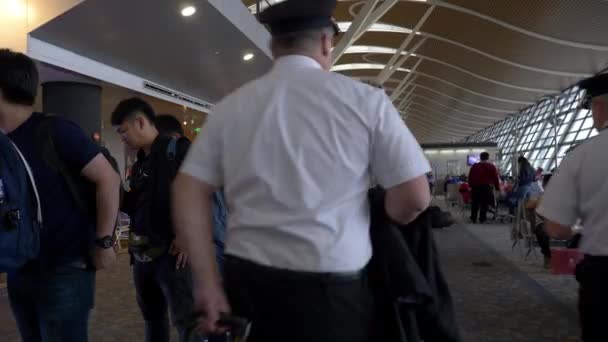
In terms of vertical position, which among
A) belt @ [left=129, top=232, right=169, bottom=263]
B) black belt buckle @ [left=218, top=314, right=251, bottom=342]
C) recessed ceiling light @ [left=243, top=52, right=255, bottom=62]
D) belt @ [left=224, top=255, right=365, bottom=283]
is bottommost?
black belt buckle @ [left=218, top=314, right=251, bottom=342]

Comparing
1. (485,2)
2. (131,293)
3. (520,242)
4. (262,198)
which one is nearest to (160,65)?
(131,293)

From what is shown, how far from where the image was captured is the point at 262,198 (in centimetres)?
135

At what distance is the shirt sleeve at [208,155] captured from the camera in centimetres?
142

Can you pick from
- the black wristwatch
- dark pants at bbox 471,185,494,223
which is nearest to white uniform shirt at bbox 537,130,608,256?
the black wristwatch

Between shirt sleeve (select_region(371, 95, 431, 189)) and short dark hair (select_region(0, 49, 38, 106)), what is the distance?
57.6 inches

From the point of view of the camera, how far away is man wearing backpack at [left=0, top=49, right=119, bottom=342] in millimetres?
2037

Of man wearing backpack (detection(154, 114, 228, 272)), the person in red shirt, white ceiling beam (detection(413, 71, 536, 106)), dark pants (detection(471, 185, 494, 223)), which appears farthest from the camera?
white ceiling beam (detection(413, 71, 536, 106))

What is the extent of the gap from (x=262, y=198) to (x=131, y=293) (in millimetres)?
4934

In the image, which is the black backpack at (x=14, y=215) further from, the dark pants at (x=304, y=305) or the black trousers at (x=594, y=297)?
the black trousers at (x=594, y=297)

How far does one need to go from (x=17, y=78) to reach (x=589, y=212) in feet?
7.66

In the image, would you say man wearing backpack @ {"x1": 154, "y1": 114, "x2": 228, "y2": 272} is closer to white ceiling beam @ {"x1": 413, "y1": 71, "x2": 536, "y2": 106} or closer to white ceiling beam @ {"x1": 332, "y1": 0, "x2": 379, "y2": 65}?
white ceiling beam @ {"x1": 332, "y1": 0, "x2": 379, "y2": 65}

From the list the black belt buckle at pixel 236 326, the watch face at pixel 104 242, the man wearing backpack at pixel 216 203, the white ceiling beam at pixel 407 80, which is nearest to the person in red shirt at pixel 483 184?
the man wearing backpack at pixel 216 203

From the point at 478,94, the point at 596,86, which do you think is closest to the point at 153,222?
the point at 596,86

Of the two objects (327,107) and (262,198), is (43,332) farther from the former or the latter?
(327,107)
